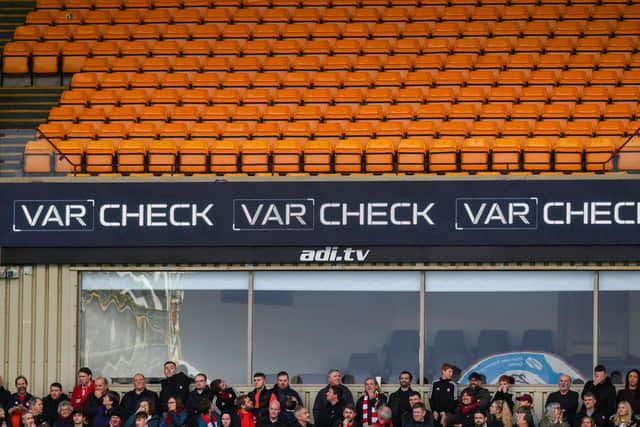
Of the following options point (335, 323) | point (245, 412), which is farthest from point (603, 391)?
point (245, 412)

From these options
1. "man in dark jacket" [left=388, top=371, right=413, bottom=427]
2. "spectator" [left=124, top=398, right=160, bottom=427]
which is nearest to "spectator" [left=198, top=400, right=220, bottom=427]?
"spectator" [left=124, top=398, right=160, bottom=427]

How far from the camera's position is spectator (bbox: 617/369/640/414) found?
16938 mm

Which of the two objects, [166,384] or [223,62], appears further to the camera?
[223,62]

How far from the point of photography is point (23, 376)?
18391 mm

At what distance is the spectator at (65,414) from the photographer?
1703 centimetres

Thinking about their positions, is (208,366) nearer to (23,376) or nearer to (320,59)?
(23,376)

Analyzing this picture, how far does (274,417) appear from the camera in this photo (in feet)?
54.9

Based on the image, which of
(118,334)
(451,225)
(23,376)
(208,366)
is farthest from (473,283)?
(23,376)

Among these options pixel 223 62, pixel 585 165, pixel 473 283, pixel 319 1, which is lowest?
pixel 473 283

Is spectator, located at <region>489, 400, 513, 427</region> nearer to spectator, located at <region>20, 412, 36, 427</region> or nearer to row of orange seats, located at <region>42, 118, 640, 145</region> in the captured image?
row of orange seats, located at <region>42, 118, 640, 145</region>

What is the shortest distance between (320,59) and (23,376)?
7640mm

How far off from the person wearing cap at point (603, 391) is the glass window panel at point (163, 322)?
16.5 feet

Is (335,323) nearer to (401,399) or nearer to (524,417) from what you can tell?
(401,399)

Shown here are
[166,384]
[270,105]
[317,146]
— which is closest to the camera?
[166,384]
